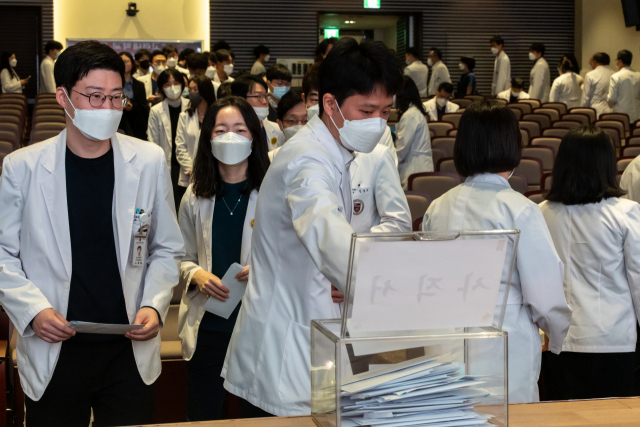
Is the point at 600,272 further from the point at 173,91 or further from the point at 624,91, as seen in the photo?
the point at 624,91

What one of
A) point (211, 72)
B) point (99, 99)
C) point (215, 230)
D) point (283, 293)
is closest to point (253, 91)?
point (215, 230)

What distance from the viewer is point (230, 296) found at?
7.91 ft

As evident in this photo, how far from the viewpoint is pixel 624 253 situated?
2.47 m

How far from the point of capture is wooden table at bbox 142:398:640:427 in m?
1.27

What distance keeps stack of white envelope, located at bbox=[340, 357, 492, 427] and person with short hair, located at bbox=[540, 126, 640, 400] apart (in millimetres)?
1568

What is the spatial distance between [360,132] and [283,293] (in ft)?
1.39

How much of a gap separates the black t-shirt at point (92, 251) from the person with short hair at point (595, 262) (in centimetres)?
158

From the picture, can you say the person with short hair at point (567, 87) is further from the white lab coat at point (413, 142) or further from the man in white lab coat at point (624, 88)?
the white lab coat at point (413, 142)

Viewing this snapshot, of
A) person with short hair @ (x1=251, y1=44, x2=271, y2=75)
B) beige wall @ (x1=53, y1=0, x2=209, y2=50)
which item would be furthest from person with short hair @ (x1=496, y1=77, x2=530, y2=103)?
beige wall @ (x1=53, y1=0, x2=209, y2=50)

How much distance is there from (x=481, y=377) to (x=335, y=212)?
0.38m

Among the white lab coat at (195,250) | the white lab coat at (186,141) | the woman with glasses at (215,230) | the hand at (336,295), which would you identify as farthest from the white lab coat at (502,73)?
the hand at (336,295)

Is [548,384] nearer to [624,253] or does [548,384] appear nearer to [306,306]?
[624,253]

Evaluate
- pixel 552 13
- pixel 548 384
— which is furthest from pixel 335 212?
pixel 552 13

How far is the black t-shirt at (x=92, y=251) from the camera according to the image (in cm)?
196
